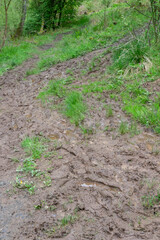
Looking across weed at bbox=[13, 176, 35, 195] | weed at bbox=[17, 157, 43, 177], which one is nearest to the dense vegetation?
weed at bbox=[17, 157, 43, 177]

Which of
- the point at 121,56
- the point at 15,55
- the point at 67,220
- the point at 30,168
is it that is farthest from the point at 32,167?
the point at 15,55

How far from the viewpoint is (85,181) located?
2957 mm

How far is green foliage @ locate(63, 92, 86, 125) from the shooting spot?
438 cm

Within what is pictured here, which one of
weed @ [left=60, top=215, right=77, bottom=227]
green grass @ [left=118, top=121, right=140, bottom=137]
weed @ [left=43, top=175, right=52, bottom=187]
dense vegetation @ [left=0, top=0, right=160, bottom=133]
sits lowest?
weed @ [left=43, top=175, right=52, bottom=187]

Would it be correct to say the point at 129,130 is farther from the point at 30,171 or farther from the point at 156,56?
the point at 156,56

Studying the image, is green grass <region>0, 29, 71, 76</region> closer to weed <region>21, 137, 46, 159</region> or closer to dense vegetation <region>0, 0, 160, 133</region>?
dense vegetation <region>0, 0, 160, 133</region>

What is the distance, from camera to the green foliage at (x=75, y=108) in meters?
4.38

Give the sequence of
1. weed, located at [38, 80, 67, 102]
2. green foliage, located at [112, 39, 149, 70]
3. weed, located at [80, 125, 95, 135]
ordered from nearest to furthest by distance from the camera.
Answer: weed, located at [80, 125, 95, 135] < weed, located at [38, 80, 67, 102] < green foliage, located at [112, 39, 149, 70]

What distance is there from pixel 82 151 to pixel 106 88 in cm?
222

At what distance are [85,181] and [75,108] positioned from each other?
1.96 m

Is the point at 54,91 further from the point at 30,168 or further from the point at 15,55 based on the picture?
the point at 15,55

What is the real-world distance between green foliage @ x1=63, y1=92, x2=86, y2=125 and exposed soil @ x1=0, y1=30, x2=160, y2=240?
0.13 meters

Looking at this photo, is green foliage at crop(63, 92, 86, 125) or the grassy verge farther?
the grassy verge

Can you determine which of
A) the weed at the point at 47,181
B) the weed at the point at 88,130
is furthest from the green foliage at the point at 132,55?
the weed at the point at 47,181
